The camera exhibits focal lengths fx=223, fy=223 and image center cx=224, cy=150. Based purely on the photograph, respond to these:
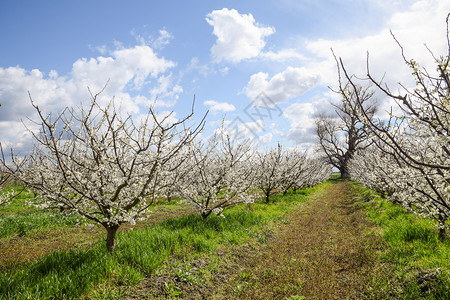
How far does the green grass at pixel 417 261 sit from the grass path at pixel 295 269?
0.41 metres

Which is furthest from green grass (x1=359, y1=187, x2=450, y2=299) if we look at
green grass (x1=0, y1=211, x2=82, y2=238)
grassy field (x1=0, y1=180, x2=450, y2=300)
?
green grass (x1=0, y1=211, x2=82, y2=238)

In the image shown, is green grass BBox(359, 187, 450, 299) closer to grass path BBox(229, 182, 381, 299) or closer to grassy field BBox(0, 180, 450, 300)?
grassy field BBox(0, 180, 450, 300)

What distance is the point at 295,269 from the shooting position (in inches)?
237

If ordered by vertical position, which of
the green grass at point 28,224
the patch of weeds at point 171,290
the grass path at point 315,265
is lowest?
the grass path at point 315,265

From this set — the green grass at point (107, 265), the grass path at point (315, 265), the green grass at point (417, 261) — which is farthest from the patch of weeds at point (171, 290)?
the green grass at point (417, 261)

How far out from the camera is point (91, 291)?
441cm

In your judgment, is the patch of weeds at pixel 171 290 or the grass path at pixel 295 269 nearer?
the patch of weeds at pixel 171 290

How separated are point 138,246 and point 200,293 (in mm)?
2235

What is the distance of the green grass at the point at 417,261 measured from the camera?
14.6 ft

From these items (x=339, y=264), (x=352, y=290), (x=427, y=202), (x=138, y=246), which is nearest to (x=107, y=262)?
(x=138, y=246)

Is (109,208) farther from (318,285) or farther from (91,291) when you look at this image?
(318,285)

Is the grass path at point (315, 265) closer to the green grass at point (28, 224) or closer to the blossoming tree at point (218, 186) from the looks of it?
the blossoming tree at point (218, 186)

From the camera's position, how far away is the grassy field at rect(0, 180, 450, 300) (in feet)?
15.2

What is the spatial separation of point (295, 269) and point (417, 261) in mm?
2935
